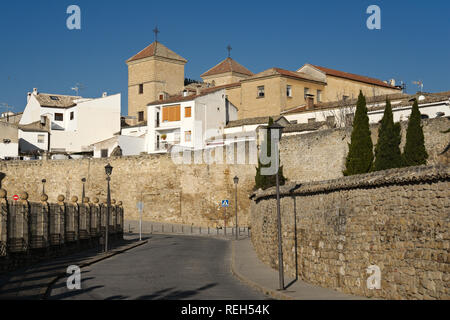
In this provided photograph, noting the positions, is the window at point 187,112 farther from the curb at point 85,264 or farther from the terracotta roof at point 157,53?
the curb at point 85,264

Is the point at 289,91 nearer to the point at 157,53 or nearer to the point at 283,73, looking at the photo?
the point at 283,73

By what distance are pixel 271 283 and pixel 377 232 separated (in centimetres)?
425

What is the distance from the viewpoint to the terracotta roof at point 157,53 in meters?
75.7

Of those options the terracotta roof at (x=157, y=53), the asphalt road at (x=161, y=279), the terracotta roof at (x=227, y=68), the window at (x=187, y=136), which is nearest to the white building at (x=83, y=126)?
the terracotta roof at (x=157, y=53)

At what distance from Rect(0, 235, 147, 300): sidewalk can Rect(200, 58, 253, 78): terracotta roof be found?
56048mm

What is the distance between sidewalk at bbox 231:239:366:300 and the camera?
12.8 metres

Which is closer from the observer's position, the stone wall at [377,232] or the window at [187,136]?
the stone wall at [377,232]

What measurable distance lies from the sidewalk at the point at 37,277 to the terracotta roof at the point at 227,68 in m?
56.0

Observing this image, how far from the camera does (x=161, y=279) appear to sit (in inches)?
669

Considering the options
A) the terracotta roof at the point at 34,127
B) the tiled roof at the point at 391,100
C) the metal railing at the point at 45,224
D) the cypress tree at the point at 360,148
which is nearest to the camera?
→ the metal railing at the point at 45,224

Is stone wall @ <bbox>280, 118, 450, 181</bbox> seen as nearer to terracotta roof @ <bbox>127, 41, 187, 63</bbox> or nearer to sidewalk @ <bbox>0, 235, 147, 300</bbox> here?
sidewalk @ <bbox>0, 235, 147, 300</bbox>

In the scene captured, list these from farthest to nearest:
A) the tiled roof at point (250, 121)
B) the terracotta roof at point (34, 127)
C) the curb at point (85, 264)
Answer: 1. the terracotta roof at point (34, 127)
2. the tiled roof at point (250, 121)
3. the curb at point (85, 264)
